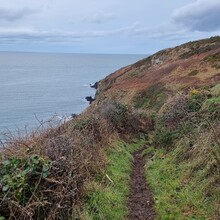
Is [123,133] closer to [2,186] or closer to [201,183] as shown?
[201,183]

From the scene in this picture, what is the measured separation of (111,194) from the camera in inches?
349

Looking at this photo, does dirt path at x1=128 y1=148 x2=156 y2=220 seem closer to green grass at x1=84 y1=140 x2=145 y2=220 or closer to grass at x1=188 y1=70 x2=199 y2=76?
green grass at x1=84 y1=140 x2=145 y2=220

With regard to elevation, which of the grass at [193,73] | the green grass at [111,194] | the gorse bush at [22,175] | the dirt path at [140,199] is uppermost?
the grass at [193,73]

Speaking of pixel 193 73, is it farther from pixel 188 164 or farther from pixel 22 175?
pixel 22 175

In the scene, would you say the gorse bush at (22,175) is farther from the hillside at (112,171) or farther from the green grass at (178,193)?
the green grass at (178,193)

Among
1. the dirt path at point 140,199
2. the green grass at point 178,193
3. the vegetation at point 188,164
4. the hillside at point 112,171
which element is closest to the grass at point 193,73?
the hillside at point 112,171

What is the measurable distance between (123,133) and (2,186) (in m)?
12.9

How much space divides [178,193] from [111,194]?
169 centimetres

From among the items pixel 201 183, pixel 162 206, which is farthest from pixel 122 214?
pixel 201 183

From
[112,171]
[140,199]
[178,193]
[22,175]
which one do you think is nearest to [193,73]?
[112,171]

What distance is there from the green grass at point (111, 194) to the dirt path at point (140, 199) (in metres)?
0.17

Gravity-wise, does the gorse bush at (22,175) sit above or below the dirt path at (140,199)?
above

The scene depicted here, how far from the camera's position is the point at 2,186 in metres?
6.27

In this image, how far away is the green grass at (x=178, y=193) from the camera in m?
7.62
